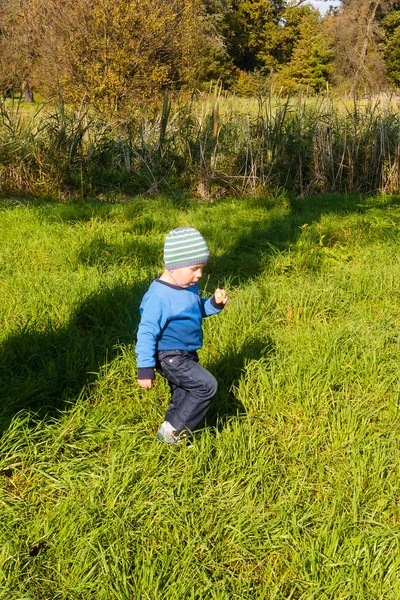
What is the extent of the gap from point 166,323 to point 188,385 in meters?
0.31

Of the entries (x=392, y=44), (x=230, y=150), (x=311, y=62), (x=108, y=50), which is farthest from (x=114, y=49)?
(x=392, y=44)

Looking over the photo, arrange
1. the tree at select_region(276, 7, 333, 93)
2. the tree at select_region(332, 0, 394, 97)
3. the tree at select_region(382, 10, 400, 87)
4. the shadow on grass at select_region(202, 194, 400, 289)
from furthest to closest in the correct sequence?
the tree at select_region(382, 10, 400, 87) → the tree at select_region(332, 0, 394, 97) → the tree at select_region(276, 7, 333, 93) → the shadow on grass at select_region(202, 194, 400, 289)

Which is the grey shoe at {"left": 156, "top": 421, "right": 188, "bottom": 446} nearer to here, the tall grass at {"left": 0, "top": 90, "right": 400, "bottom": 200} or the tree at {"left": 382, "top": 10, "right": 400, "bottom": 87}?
the tall grass at {"left": 0, "top": 90, "right": 400, "bottom": 200}

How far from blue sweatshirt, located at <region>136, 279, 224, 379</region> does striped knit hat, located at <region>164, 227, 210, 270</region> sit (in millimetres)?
146

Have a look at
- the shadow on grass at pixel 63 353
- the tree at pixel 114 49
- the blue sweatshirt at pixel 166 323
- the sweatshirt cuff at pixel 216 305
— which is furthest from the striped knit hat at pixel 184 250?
the tree at pixel 114 49

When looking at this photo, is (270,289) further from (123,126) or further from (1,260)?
(123,126)

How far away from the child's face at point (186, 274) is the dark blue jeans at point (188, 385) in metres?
0.33

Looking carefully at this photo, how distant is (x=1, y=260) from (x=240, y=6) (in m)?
35.6

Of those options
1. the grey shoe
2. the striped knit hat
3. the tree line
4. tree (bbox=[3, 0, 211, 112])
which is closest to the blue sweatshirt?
the striped knit hat

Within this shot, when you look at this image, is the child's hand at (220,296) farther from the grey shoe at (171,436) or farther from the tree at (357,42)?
the tree at (357,42)

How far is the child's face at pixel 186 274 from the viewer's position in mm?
2262

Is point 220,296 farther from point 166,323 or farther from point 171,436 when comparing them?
point 171,436

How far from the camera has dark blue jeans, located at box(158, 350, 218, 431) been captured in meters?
2.35

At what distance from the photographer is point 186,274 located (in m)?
2.27
